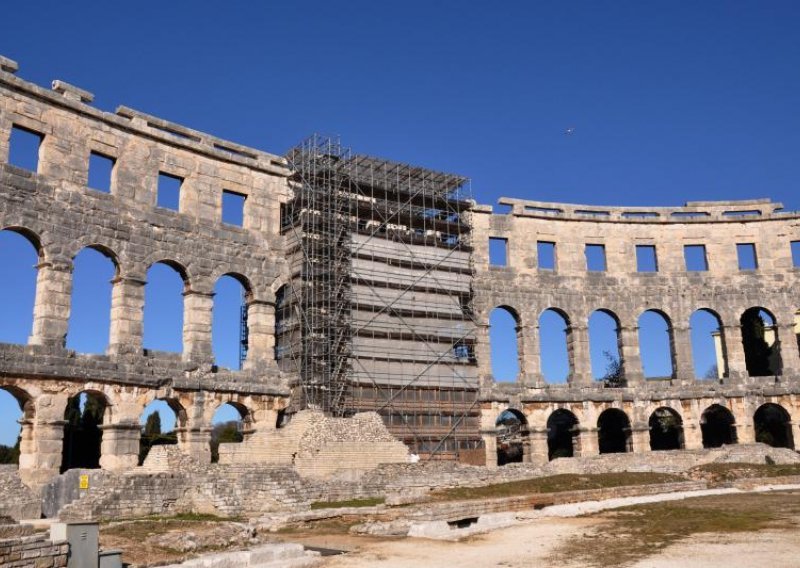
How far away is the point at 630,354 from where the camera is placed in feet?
119

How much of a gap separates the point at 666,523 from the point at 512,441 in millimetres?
26671

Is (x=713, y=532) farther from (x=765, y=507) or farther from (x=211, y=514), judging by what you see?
(x=211, y=514)

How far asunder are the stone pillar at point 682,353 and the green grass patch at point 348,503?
19.7 m

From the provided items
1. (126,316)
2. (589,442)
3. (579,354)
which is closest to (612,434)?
(589,442)

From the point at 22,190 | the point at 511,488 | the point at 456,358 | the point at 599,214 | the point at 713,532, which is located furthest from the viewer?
the point at 599,214

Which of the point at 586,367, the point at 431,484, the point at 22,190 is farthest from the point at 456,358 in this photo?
the point at 22,190

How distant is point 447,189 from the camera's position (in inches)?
1379

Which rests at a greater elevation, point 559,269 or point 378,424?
point 559,269

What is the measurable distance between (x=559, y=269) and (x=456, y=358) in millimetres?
7256

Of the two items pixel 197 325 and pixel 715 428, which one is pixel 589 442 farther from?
pixel 197 325

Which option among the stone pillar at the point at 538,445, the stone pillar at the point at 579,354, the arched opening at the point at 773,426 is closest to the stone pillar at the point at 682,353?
the arched opening at the point at 773,426

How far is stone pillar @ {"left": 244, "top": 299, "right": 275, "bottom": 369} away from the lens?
1151 inches

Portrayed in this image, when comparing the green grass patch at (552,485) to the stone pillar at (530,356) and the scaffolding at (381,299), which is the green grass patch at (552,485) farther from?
the stone pillar at (530,356)

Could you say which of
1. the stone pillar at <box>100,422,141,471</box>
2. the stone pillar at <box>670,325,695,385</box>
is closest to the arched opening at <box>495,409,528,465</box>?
the stone pillar at <box>670,325,695,385</box>
